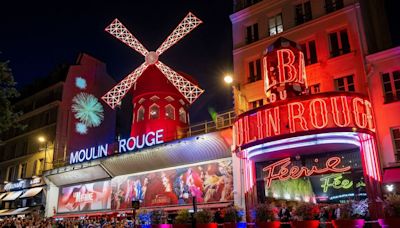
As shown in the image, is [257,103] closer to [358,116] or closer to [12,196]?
[358,116]

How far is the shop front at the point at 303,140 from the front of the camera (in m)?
12.9

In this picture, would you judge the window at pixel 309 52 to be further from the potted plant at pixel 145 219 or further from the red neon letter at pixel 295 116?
the potted plant at pixel 145 219

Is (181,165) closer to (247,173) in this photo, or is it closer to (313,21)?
(247,173)

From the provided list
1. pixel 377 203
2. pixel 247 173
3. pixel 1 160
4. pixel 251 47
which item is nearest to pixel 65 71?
pixel 1 160

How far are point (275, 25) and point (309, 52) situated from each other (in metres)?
2.55

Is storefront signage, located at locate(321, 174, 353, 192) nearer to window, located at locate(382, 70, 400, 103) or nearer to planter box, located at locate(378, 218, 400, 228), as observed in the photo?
window, located at locate(382, 70, 400, 103)

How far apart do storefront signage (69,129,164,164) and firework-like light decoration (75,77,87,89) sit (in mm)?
8055

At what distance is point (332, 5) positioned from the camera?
1634cm

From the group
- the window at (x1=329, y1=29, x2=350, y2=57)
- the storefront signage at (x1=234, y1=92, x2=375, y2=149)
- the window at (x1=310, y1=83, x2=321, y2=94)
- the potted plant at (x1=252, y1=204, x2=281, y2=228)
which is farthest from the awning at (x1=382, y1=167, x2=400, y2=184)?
the window at (x1=329, y1=29, x2=350, y2=57)

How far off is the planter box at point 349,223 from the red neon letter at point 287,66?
6324 millimetres

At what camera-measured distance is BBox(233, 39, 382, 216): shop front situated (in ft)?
42.3

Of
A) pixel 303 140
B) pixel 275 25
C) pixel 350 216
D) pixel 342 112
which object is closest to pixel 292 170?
pixel 303 140

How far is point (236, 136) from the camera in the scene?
1512cm

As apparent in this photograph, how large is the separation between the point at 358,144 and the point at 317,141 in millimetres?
1553
